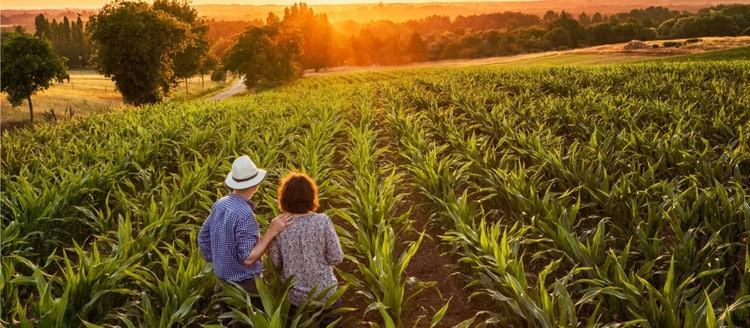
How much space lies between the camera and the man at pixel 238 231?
13.9ft

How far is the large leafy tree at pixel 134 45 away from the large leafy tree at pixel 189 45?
15.5 m

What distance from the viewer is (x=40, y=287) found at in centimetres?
436

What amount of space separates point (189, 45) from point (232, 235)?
189ft

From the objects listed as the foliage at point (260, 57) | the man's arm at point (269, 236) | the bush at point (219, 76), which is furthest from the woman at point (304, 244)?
the bush at point (219, 76)

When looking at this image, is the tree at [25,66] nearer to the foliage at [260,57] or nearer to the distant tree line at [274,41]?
the distant tree line at [274,41]

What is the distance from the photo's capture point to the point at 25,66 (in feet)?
118

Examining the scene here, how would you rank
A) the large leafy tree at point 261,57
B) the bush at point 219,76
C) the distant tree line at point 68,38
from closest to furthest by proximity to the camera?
the large leafy tree at point 261,57
the bush at point 219,76
the distant tree line at point 68,38

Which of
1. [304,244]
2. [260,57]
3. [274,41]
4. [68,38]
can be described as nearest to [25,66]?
[260,57]

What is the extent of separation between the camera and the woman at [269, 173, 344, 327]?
13.3ft

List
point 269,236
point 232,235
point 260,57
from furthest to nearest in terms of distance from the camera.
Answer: point 260,57
point 232,235
point 269,236

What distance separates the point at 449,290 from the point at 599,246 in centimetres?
193

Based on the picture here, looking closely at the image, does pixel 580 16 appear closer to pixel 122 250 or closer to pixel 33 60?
pixel 33 60

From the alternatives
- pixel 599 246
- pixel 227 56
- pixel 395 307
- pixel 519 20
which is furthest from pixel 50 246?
pixel 519 20

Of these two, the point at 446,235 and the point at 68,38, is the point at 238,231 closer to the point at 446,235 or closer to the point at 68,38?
the point at 446,235
